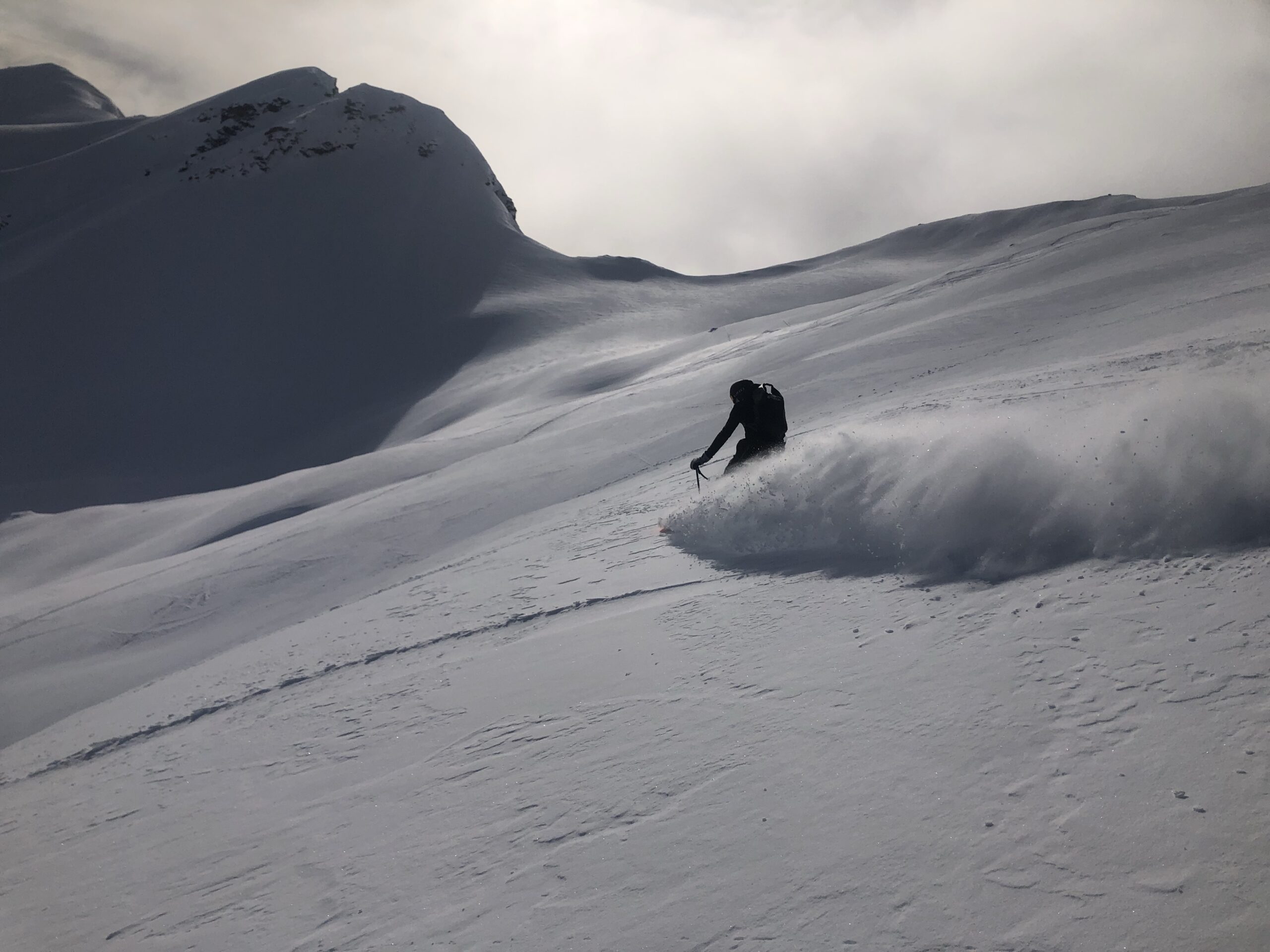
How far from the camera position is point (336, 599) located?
32.6 feet

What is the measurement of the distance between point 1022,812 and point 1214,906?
61 cm

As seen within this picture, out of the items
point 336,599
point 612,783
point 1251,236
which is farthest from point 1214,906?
point 1251,236

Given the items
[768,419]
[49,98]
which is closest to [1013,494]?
[768,419]

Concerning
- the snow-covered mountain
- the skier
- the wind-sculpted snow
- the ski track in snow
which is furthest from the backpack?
the ski track in snow

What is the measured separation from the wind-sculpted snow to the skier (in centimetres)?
119

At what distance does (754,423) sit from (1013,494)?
11.5ft

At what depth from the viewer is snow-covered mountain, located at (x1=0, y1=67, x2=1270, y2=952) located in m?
2.78

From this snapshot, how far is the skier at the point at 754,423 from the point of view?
846 cm

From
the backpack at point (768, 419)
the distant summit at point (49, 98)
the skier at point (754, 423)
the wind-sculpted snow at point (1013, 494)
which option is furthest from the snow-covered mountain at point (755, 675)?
the distant summit at point (49, 98)

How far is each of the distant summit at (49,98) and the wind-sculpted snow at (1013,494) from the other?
108 metres

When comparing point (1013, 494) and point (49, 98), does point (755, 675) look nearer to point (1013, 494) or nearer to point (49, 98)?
point (1013, 494)

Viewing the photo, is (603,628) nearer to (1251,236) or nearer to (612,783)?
(612,783)

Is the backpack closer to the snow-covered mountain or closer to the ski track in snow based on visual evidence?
the snow-covered mountain

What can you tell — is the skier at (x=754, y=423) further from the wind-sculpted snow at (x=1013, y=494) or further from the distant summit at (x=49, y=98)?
the distant summit at (x=49, y=98)
